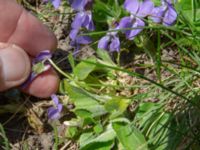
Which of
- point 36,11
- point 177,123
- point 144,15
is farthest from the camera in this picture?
point 36,11

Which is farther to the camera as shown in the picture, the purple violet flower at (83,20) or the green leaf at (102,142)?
the purple violet flower at (83,20)

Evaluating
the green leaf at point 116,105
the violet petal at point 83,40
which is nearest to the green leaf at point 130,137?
the green leaf at point 116,105

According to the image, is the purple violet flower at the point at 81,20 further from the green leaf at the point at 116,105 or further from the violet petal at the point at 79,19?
the green leaf at the point at 116,105

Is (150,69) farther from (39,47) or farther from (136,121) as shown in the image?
(39,47)

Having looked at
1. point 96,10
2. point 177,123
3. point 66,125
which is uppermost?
point 96,10

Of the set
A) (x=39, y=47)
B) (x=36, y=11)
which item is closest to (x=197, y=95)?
(x=39, y=47)

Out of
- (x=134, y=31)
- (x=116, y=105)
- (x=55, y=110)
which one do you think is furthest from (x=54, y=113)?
(x=134, y=31)

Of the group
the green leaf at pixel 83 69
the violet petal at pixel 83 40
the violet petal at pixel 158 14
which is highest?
the violet petal at pixel 158 14
